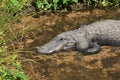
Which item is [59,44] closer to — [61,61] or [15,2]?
[61,61]

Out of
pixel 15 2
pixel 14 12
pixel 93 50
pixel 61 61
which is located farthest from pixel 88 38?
pixel 15 2

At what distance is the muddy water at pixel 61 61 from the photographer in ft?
19.8

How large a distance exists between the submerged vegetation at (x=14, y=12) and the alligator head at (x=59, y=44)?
58 centimetres

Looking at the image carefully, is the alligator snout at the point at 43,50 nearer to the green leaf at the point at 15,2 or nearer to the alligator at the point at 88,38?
the alligator at the point at 88,38

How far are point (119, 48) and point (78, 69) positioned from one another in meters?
1.05

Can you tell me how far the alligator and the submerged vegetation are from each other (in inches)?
30.1

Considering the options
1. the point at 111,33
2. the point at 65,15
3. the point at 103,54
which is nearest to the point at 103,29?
the point at 111,33

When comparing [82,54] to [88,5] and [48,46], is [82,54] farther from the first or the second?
[88,5]

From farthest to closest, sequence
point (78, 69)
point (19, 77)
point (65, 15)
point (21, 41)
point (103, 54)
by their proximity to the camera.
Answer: point (65, 15), point (21, 41), point (103, 54), point (78, 69), point (19, 77)

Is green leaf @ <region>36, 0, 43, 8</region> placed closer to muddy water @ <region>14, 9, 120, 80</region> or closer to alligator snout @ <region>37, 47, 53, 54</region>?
muddy water @ <region>14, 9, 120, 80</region>

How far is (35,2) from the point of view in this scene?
8.38 metres

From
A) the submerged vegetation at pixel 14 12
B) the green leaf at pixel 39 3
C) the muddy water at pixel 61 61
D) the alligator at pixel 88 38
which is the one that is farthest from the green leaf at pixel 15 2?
the alligator at pixel 88 38

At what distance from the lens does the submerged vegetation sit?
5332mm

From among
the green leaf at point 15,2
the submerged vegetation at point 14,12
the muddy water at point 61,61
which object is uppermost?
the green leaf at point 15,2
